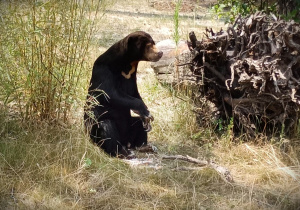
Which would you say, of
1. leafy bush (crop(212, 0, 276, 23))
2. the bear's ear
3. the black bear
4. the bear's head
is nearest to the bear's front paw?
the black bear

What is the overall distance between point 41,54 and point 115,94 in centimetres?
81

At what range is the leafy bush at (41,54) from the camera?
14.9 ft

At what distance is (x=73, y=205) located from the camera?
3.93 m

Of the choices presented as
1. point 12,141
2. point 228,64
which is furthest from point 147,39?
point 12,141

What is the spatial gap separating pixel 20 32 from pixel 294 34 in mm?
2591

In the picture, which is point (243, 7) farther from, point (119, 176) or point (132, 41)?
point (119, 176)

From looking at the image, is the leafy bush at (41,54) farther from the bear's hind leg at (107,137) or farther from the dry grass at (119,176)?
the bear's hind leg at (107,137)

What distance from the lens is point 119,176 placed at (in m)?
4.35

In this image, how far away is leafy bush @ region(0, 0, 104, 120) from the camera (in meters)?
4.54

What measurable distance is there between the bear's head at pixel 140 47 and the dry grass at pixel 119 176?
0.90 metres

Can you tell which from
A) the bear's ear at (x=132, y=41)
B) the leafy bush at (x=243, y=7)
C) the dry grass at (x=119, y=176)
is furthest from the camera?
the leafy bush at (x=243, y=7)

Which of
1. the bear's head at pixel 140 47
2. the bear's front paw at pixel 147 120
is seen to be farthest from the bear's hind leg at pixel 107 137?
the bear's head at pixel 140 47

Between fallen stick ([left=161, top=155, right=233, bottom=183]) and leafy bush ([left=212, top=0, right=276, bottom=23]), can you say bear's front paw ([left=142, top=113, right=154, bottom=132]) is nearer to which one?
fallen stick ([left=161, top=155, right=233, bottom=183])

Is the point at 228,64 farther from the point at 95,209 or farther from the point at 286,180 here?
the point at 95,209
